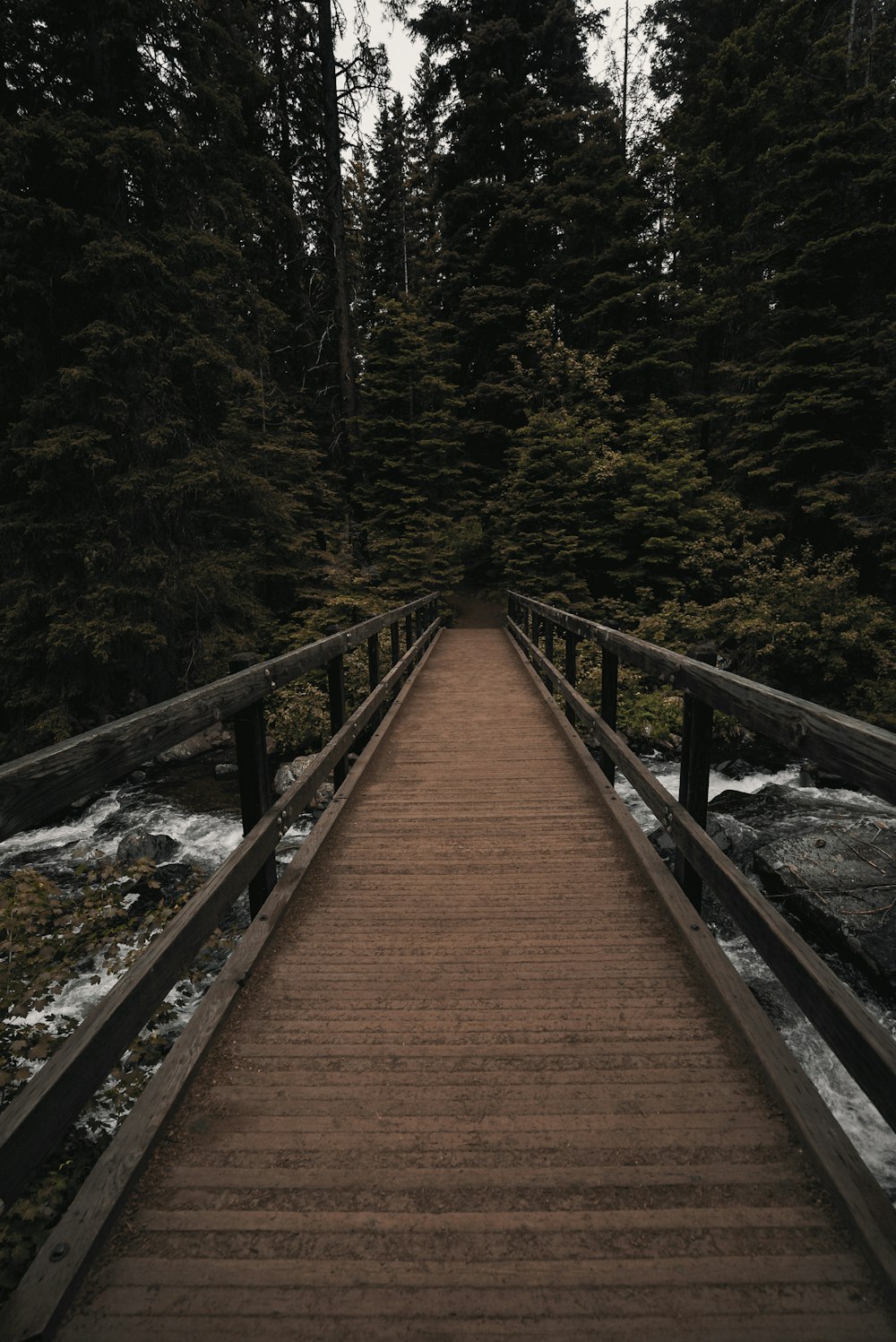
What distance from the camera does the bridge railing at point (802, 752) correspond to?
1.38 m

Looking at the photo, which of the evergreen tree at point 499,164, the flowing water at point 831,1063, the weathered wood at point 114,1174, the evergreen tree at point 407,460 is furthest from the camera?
the evergreen tree at point 499,164

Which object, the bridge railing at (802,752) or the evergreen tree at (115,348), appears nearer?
the bridge railing at (802,752)

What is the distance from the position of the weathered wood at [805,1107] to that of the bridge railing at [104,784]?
68.0 inches

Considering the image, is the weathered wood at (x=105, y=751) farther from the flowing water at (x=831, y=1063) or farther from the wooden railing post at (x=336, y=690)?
the flowing water at (x=831, y=1063)

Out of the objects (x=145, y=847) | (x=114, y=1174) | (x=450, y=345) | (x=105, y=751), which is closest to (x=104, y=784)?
(x=105, y=751)

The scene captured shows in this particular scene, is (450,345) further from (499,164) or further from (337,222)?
(499,164)

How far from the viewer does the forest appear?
382 inches

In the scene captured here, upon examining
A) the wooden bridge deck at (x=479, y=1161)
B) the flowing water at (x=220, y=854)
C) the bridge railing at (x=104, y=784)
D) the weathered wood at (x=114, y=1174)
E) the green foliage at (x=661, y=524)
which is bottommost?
the flowing water at (x=220, y=854)

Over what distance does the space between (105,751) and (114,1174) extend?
104 cm

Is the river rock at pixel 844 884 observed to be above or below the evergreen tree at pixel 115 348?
below

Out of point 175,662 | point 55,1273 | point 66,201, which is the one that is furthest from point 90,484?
point 55,1273

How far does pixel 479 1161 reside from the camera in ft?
5.37

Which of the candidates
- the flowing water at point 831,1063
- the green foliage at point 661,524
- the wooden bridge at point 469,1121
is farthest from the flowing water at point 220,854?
the green foliage at point 661,524

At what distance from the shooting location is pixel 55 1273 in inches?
51.3
